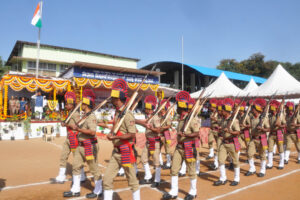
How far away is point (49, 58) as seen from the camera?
28.5 m

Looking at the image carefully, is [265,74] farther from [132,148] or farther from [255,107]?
[132,148]

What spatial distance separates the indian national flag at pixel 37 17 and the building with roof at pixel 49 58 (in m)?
5.42

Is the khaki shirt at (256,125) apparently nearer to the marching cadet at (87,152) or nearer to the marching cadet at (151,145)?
the marching cadet at (151,145)

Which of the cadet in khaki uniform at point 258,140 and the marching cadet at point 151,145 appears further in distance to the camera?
the cadet in khaki uniform at point 258,140

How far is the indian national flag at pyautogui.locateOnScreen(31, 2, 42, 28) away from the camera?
2002 centimetres

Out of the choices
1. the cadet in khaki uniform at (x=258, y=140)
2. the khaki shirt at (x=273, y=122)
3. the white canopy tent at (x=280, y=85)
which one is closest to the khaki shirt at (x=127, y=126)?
the cadet in khaki uniform at (x=258, y=140)

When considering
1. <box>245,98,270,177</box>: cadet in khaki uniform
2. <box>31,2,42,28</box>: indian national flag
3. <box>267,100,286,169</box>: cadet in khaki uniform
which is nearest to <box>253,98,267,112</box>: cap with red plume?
<box>245,98,270,177</box>: cadet in khaki uniform

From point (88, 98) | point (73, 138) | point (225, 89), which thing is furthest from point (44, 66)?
point (88, 98)

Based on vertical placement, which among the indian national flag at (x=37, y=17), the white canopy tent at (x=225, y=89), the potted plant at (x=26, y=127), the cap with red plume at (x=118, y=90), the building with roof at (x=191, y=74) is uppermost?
the indian national flag at (x=37, y=17)

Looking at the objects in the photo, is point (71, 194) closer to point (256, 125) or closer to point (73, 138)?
point (73, 138)

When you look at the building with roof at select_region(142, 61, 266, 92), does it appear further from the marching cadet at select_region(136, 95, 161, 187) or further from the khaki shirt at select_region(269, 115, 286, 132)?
the marching cadet at select_region(136, 95, 161, 187)

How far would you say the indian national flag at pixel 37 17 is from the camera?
20.0 metres

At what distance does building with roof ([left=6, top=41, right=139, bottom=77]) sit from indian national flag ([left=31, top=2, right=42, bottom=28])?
5422 mm

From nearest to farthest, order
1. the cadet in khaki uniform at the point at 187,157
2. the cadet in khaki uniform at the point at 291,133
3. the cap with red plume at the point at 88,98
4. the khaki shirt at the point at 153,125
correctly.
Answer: the cadet in khaki uniform at the point at 187,157, the cap with red plume at the point at 88,98, the khaki shirt at the point at 153,125, the cadet in khaki uniform at the point at 291,133
